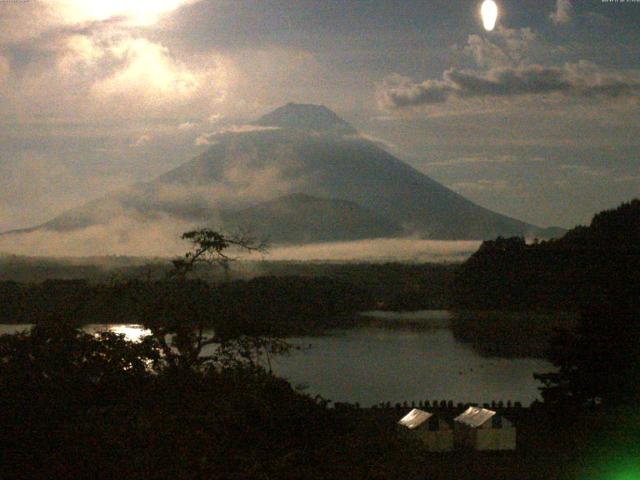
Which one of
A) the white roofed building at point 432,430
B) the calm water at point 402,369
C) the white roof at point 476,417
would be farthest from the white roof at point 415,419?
the calm water at point 402,369

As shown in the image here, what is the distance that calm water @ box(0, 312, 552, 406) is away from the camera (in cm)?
3462

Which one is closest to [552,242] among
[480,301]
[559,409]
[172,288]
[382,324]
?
[480,301]

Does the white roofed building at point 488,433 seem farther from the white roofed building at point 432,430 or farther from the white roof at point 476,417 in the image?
the white roofed building at point 432,430

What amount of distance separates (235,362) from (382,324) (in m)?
56.0

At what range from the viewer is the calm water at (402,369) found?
34625mm

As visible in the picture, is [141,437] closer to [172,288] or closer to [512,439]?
[172,288]

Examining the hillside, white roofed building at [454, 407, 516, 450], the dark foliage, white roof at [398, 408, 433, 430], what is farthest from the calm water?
the dark foliage

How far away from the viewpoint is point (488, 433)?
1919 cm

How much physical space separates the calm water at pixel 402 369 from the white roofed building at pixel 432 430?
7.35 m

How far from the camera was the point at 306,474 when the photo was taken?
6434mm

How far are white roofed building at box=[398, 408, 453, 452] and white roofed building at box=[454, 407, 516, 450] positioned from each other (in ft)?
1.24

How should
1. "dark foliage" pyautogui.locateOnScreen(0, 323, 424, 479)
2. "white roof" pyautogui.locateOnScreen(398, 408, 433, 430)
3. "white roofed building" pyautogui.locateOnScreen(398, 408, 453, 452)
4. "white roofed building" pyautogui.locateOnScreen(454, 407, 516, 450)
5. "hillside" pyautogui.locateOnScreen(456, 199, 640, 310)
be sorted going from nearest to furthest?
"dark foliage" pyautogui.locateOnScreen(0, 323, 424, 479), "white roofed building" pyautogui.locateOnScreen(454, 407, 516, 450), "white roofed building" pyautogui.locateOnScreen(398, 408, 453, 452), "white roof" pyautogui.locateOnScreen(398, 408, 433, 430), "hillside" pyautogui.locateOnScreen(456, 199, 640, 310)

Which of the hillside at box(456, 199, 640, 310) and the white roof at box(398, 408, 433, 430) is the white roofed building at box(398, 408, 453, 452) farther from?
the hillside at box(456, 199, 640, 310)

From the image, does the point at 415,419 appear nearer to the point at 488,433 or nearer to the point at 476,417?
the point at 476,417
